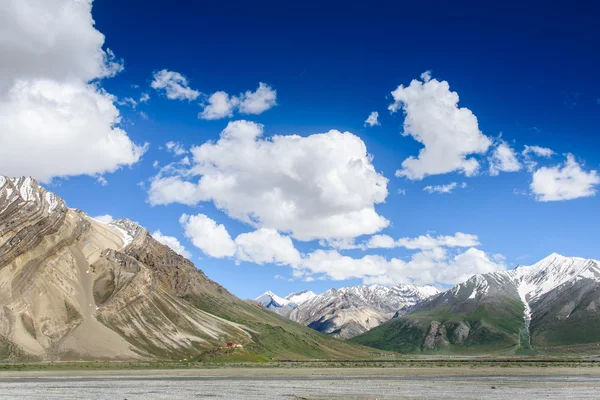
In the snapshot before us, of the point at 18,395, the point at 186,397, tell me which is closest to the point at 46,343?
the point at 18,395

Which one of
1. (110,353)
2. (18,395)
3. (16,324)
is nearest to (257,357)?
(110,353)

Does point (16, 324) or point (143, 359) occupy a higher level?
point (16, 324)

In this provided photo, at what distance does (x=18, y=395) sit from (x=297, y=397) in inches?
1242

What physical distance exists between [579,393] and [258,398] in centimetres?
3335

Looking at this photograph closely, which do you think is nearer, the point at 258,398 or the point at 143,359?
the point at 258,398

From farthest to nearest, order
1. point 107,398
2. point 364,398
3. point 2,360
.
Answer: point 2,360, point 107,398, point 364,398

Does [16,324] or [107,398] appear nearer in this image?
[107,398]

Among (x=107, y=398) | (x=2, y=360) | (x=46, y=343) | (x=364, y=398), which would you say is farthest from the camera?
(x=46, y=343)

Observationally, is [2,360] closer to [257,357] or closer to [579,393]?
[257,357]

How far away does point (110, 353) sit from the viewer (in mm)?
193750

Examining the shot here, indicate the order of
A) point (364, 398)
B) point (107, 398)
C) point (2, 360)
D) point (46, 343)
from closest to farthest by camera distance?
point (364, 398) → point (107, 398) → point (2, 360) → point (46, 343)

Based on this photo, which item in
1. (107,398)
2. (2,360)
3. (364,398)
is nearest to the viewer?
(364,398)

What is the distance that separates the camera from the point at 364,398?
1984 inches

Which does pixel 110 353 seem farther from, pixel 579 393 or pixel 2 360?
pixel 579 393
